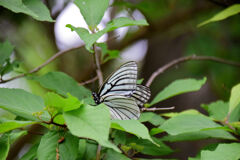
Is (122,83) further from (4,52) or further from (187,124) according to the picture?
(4,52)

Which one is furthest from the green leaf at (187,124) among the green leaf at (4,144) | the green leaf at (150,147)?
the green leaf at (4,144)

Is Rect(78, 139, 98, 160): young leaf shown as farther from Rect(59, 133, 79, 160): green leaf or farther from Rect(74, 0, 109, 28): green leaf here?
Result: Rect(74, 0, 109, 28): green leaf

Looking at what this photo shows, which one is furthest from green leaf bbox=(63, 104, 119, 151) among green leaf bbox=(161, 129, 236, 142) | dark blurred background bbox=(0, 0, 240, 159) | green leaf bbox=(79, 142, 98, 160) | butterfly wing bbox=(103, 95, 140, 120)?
dark blurred background bbox=(0, 0, 240, 159)

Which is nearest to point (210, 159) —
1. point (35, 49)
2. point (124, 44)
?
point (124, 44)

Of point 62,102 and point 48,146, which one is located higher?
point 62,102

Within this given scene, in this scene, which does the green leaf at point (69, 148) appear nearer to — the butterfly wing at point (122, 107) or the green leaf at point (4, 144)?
the green leaf at point (4, 144)

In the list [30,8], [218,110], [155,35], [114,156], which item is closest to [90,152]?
[114,156]

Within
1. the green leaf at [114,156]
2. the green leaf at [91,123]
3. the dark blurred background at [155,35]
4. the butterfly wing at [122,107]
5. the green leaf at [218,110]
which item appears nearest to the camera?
the green leaf at [91,123]
